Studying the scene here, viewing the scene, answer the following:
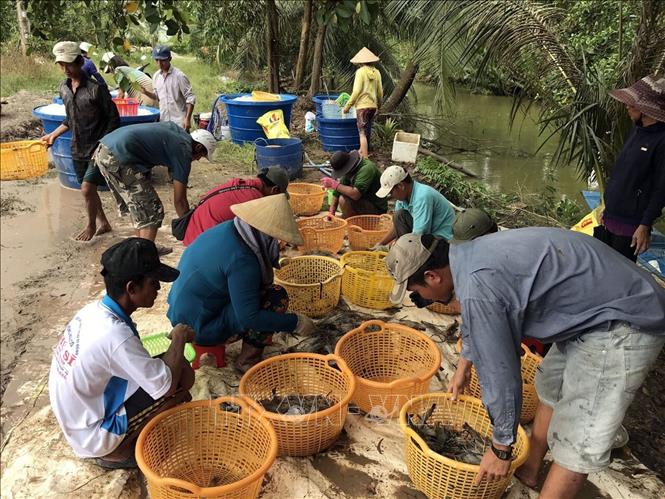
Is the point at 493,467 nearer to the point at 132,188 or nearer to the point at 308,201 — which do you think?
the point at 132,188

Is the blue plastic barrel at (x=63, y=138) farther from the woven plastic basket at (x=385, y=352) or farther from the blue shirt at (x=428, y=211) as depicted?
the woven plastic basket at (x=385, y=352)

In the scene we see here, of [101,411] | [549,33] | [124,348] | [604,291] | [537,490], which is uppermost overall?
[549,33]

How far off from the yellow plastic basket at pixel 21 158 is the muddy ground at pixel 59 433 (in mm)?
655

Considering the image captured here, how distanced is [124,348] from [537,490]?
191 centimetres

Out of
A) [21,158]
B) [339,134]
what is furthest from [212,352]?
[339,134]

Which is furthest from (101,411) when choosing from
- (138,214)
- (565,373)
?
(138,214)

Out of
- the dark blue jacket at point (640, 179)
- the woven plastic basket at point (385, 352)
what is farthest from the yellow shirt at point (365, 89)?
the woven plastic basket at point (385, 352)

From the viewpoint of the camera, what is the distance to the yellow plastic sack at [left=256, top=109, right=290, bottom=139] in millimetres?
7047

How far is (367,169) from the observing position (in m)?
4.60

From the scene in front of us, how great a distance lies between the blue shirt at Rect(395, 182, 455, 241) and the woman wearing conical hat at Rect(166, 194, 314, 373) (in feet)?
4.22

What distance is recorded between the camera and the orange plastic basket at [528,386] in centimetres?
261

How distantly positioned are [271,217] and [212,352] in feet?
3.15

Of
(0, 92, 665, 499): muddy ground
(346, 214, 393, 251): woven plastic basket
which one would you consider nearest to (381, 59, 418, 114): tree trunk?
(346, 214, 393, 251): woven plastic basket

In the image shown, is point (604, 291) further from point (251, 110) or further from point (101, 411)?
point (251, 110)
